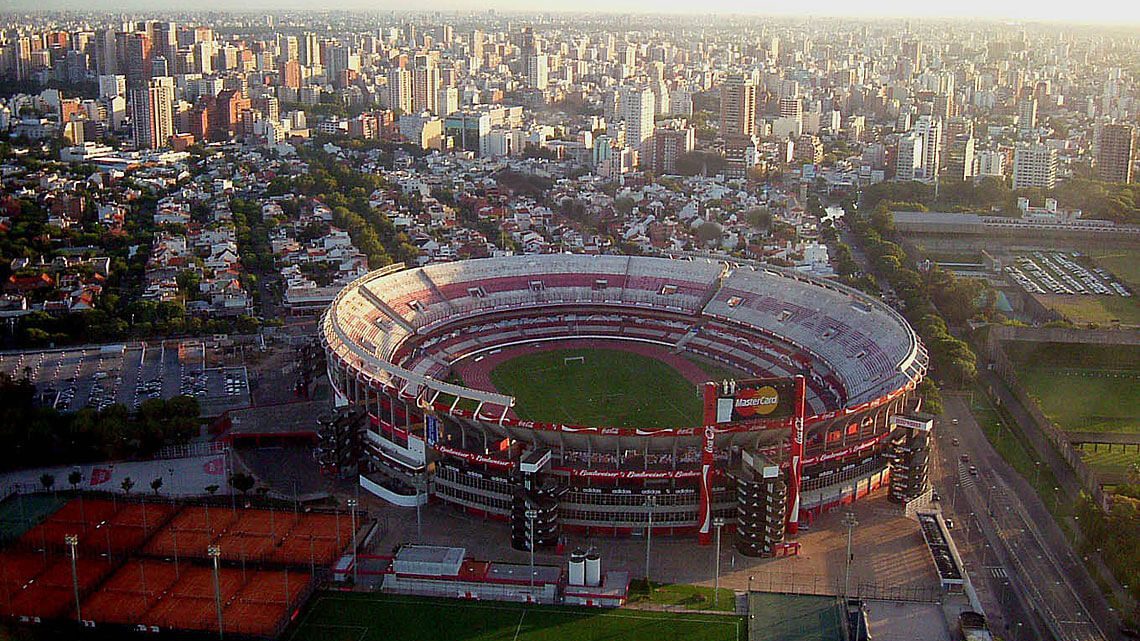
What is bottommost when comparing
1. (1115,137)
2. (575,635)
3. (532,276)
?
(575,635)

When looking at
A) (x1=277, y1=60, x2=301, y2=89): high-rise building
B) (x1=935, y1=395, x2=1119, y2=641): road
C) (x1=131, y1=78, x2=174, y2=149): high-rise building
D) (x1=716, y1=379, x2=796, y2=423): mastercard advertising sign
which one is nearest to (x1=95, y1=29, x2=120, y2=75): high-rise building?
(x1=131, y1=78, x2=174, y2=149): high-rise building

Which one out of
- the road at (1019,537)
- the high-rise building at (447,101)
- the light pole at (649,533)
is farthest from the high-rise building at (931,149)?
the light pole at (649,533)

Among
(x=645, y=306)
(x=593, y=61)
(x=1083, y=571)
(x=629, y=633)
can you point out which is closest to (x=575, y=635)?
(x=629, y=633)

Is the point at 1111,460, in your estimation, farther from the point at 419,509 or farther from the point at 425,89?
the point at 425,89

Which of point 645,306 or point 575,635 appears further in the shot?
point 645,306

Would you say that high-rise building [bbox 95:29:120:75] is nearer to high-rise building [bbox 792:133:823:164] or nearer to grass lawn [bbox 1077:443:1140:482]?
high-rise building [bbox 792:133:823:164]

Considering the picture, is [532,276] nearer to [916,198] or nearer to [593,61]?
[916,198]

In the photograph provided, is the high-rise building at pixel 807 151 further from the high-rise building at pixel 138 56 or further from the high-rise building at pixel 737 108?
the high-rise building at pixel 138 56
